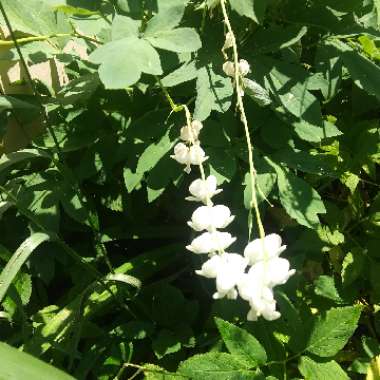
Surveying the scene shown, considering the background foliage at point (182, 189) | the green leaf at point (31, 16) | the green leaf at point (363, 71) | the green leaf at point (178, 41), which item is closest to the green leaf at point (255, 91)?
the background foliage at point (182, 189)

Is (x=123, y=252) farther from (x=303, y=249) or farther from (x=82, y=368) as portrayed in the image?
(x=303, y=249)

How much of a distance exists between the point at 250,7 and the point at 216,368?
2.08 feet

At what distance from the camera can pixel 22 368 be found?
0.79 metres

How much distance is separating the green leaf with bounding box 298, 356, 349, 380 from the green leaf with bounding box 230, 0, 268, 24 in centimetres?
61

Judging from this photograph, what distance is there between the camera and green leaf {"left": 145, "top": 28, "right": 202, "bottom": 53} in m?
0.89

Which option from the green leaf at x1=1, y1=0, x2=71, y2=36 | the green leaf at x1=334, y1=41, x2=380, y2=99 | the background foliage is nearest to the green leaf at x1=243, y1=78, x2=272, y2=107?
the background foliage

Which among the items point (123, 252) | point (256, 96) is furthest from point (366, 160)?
point (123, 252)

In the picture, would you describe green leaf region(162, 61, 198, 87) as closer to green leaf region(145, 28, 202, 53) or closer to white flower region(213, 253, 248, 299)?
green leaf region(145, 28, 202, 53)

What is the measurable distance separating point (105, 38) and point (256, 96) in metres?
0.32

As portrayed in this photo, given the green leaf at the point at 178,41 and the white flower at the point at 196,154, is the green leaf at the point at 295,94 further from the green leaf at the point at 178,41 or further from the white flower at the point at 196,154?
the white flower at the point at 196,154

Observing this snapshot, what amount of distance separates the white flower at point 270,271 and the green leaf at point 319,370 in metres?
0.45

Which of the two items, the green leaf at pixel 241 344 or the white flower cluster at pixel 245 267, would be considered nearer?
the white flower cluster at pixel 245 267

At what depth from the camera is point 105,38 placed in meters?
1.08

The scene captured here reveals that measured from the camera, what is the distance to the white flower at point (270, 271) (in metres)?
0.60
